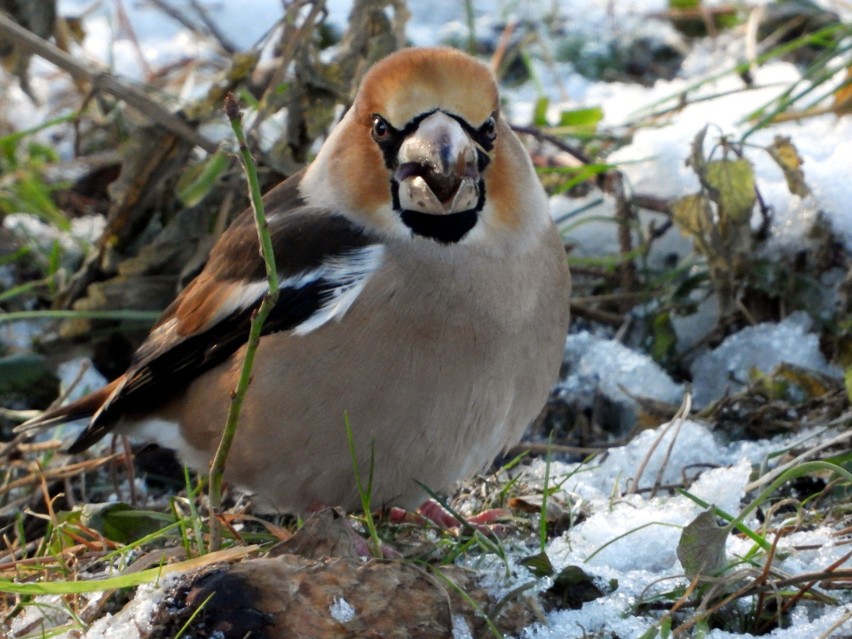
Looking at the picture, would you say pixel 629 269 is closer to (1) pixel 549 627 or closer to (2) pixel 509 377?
(2) pixel 509 377

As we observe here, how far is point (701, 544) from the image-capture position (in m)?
2.45

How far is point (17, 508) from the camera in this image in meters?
3.58

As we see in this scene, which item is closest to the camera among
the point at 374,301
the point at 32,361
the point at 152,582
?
the point at 152,582

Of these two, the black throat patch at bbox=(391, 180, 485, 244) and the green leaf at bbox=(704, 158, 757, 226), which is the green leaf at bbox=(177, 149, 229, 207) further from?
the green leaf at bbox=(704, 158, 757, 226)

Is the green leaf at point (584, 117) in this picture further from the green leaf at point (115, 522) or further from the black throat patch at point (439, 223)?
the green leaf at point (115, 522)

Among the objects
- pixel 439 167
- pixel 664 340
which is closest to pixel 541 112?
pixel 664 340

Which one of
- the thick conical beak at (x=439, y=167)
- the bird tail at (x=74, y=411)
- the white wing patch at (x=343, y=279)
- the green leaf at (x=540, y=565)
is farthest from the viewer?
the bird tail at (x=74, y=411)

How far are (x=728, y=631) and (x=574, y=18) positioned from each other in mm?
A: 4858

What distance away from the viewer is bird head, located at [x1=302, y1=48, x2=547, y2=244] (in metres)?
2.79

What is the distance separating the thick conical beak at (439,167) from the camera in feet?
8.95

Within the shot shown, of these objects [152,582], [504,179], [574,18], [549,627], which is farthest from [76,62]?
[574,18]

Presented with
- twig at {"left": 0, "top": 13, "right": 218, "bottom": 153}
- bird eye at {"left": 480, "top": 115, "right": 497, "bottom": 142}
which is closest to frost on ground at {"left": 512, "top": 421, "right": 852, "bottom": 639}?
bird eye at {"left": 480, "top": 115, "right": 497, "bottom": 142}

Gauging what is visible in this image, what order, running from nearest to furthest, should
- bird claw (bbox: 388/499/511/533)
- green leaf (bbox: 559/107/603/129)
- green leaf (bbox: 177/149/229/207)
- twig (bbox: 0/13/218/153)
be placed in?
bird claw (bbox: 388/499/511/533)
green leaf (bbox: 177/149/229/207)
twig (bbox: 0/13/218/153)
green leaf (bbox: 559/107/603/129)

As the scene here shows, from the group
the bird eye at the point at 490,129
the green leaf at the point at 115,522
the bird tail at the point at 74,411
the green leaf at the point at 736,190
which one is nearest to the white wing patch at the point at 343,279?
the bird eye at the point at 490,129
